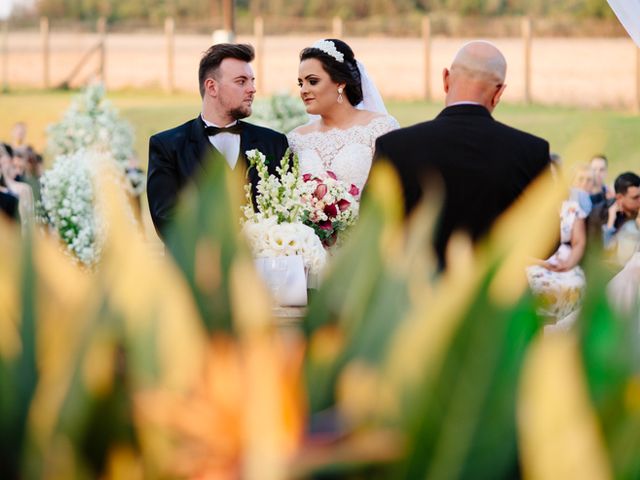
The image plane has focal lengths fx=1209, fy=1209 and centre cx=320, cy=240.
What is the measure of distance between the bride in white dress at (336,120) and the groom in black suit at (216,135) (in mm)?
199

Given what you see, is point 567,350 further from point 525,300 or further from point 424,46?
point 424,46

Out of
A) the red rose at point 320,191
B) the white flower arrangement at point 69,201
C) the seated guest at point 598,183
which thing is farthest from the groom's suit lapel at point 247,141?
the seated guest at point 598,183

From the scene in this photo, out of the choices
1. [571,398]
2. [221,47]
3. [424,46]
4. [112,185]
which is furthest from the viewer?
[424,46]

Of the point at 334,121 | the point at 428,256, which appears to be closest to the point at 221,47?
the point at 334,121

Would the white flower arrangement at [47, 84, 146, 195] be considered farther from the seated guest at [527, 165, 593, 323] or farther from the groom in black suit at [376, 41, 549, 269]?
the groom in black suit at [376, 41, 549, 269]

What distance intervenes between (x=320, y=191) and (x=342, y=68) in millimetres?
1024

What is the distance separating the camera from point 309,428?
0.58 metres

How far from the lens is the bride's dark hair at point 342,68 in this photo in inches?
228

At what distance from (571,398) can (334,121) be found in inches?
212

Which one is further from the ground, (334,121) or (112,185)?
(112,185)

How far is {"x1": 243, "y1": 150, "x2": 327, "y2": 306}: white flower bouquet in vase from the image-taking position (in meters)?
4.36

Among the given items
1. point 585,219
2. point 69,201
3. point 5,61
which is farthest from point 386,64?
point 69,201

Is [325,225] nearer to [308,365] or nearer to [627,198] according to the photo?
[308,365]

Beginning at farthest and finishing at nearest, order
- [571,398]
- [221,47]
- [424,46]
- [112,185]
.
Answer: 1. [424,46]
2. [221,47]
3. [112,185]
4. [571,398]
